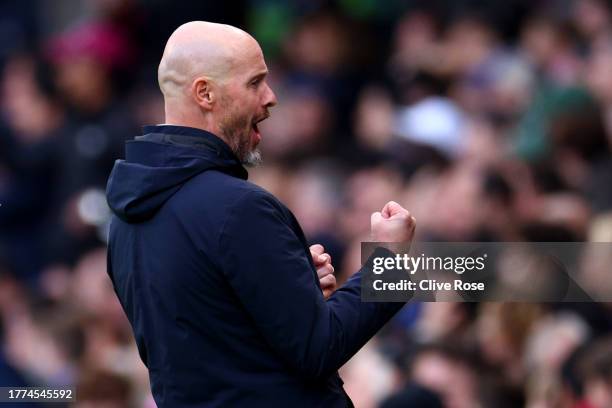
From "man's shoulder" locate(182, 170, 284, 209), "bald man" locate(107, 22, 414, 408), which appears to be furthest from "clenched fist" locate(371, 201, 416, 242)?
"man's shoulder" locate(182, 170, 284, 209)

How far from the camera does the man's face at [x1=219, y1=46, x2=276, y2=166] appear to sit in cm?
338

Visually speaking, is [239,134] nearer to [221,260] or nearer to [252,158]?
[252,158]

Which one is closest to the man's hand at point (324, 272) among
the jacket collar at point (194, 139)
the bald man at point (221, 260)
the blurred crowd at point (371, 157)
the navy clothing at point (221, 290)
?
the bald man at point (221, 260)

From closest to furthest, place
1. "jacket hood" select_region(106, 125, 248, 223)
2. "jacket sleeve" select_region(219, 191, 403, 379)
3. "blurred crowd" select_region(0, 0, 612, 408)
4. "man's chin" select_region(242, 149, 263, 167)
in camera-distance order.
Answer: "jacket sleeve" select_region(219, 191, 403, 379) → "jacket hood" select_region(106, 125, 248, 223) → "man's chin" select_region(242, 149, 263, 167) → "blurred crowd" select_region(0, 0, 612, 408)

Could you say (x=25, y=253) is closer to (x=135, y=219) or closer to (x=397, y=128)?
(x=397, y=128)

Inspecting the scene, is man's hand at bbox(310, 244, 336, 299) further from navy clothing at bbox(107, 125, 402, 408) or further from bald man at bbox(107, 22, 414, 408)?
navy clothing at bbox(107, 125, 402, 408)

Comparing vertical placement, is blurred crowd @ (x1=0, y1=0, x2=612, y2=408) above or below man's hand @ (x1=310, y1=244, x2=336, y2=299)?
below

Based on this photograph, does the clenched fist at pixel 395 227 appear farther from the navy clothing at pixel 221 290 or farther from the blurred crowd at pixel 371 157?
the blurred crowd at pixel 371 157

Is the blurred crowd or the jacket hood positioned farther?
the blurred crowd

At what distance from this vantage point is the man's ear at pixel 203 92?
337 cm

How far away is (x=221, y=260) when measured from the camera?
3.21 m

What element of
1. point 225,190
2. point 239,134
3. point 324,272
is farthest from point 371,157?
point 225,190

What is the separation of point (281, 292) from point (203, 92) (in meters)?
0.51

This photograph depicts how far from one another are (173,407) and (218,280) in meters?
0.34
